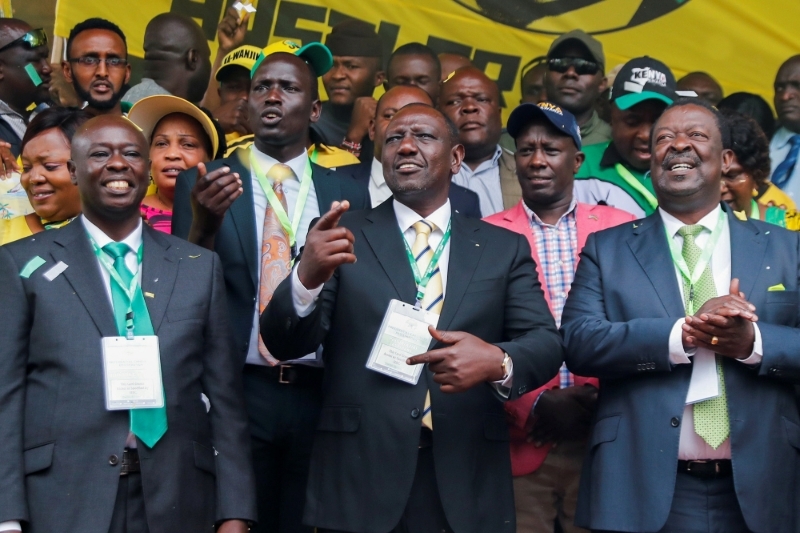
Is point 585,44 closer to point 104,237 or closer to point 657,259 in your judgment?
point 657,259

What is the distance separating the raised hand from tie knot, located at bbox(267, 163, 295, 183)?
1120 mm

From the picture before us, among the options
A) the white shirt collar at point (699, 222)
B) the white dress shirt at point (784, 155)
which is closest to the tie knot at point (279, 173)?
the white shirt collar at point (699, 222)

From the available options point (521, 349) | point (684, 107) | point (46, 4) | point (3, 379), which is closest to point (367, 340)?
point (521, 349)

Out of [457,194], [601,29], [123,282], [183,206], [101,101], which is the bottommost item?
[123,282]

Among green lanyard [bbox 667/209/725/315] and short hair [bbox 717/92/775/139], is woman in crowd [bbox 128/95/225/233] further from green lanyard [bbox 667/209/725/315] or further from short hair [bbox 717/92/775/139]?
short hair [bbox 717/92/775/139]

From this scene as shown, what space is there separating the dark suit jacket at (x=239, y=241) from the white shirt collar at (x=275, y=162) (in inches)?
2.9

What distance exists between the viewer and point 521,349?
4215 millimetres

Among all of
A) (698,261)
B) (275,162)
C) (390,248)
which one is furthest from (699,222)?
(275,162)

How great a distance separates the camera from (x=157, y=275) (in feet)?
13.6

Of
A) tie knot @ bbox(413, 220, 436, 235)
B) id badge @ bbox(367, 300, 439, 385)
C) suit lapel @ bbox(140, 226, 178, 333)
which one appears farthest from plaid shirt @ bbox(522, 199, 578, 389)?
suit lapel @ bbox(140, 226, 178, 333)

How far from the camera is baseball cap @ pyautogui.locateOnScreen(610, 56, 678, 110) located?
615cm

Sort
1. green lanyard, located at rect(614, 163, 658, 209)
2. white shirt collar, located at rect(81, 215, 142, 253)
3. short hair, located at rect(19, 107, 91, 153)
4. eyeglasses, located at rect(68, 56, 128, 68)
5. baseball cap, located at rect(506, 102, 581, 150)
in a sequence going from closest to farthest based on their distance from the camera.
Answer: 1. white shirt collar, located at rect(81, 215, 142, 253)
2. short hair, located at rect(19, 107, 91, 153)
3. baseball cap, located at rect(506, 102, 581, 150)
4. green lanyard, located at rect(614, 163, 658, 209)
5. eyeglasses, located at rect(68, 56, 128, 68)

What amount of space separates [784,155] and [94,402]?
5.20m

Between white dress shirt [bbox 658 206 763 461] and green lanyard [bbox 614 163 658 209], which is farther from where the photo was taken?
green lanyard [bbox 614 163 658 209]
